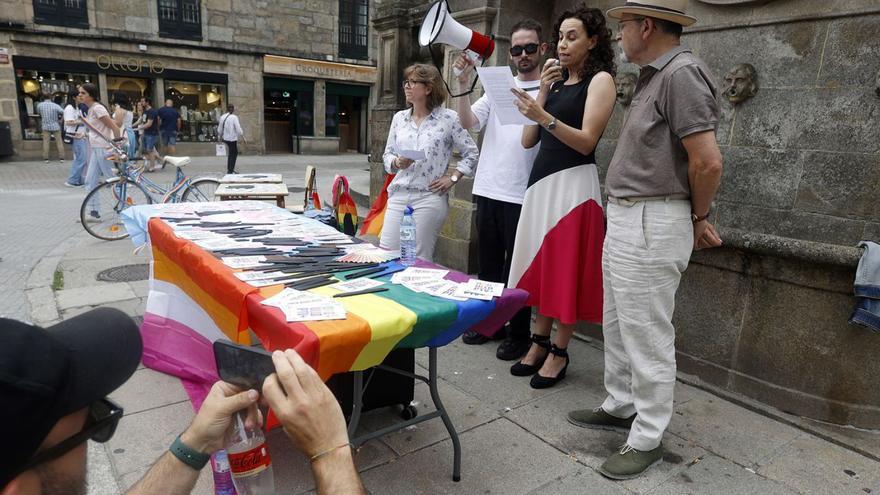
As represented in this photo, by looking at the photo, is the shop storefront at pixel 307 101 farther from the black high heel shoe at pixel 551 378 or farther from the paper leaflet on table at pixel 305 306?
the paper leaflet on table at pixel 305 306

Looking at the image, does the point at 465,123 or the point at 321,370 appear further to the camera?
the point at 465,123

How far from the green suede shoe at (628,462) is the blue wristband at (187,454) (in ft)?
6.13

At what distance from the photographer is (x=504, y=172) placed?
3.54 metres

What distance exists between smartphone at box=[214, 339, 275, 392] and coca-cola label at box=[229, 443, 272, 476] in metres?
→ 0.22

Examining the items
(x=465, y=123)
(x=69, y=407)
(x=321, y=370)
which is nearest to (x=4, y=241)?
(x=465, y=123)

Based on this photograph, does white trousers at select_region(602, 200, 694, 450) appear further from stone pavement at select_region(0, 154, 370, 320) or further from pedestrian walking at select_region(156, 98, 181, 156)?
pedestrian walking at select_region(156, 98, 181, 156)

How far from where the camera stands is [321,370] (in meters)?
1.89

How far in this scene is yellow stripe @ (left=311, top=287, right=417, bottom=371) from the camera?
1990 millimetres

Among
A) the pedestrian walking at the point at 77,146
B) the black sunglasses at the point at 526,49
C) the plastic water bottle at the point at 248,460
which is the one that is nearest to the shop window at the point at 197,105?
the pedestrian walking at the point at 77,146

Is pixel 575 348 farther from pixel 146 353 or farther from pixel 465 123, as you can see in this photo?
pixel 146 353

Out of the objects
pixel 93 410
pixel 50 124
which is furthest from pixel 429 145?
pixel 50 124

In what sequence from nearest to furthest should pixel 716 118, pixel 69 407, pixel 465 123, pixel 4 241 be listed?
1. pixel 69 407
2. pixel 716 118
3. pixel 465 123
4. pixel 4 241

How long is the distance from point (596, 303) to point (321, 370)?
6.04 ft

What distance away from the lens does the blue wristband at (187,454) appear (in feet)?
4.25
